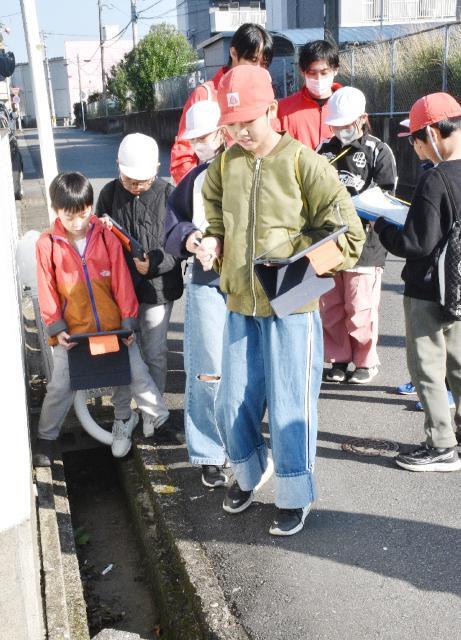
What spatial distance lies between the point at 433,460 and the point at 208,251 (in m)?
1.70

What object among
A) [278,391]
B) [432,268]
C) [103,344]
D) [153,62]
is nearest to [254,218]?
[278,391]

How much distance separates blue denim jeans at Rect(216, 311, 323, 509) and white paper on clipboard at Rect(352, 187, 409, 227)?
84 centimetres

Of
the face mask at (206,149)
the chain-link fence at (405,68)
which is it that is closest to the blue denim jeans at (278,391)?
the face mask at (206,149)

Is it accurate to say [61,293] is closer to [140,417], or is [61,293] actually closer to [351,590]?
[140,417]

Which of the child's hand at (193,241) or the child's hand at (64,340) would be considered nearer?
the child's hand at (193,241)

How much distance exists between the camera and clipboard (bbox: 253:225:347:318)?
10.3 feet

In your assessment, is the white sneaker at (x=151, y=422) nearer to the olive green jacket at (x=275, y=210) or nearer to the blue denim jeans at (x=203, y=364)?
the blue denim jeans at (x=203, y=364)

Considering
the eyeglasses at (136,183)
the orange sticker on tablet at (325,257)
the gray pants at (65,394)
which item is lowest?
the gray pants at (65,394)

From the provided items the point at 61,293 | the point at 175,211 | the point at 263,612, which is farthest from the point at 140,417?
the point at 263,612

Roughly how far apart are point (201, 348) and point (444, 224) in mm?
1311

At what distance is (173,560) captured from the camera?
3662mm

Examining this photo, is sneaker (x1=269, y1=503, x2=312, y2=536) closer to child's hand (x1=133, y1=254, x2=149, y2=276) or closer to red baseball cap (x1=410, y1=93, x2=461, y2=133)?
child's hand (x1=133, y1=254, x2=149, y2=276)

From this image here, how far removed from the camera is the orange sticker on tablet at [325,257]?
3.04 meters

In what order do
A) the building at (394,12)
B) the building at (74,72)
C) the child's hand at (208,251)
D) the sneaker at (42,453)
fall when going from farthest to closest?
the building at (74,72) → the building at (394,12) → the sneaker at (42,453) → the child's hand at (208,251)
